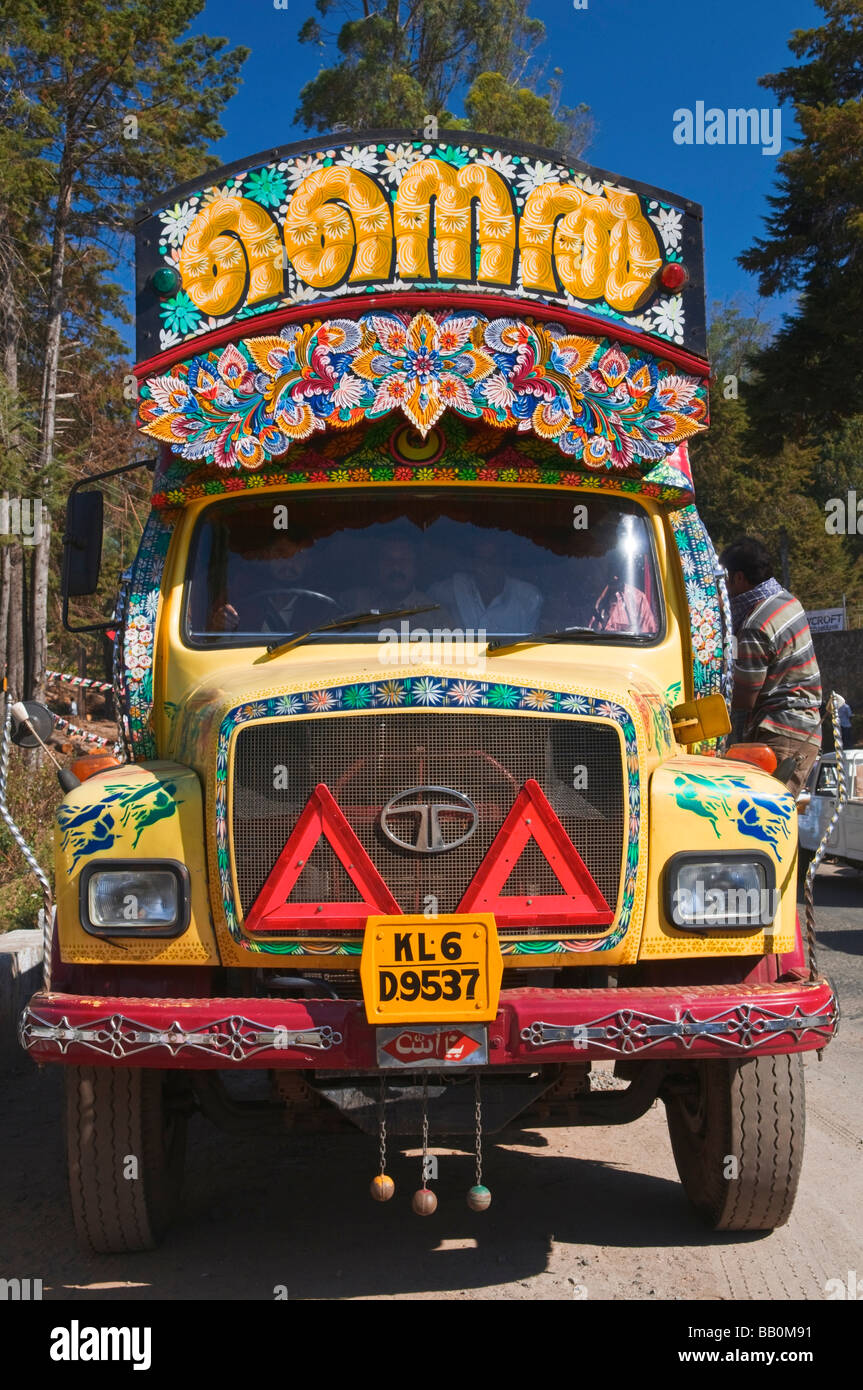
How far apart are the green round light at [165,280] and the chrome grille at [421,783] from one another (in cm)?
198

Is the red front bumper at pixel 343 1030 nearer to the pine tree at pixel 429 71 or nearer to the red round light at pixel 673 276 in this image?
the red round light at pixel 673 276

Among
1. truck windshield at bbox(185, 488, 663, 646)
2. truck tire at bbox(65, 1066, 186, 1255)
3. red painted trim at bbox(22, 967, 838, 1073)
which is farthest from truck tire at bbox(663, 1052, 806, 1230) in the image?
truck tire at bbox(65, 1066, 186, 1255)

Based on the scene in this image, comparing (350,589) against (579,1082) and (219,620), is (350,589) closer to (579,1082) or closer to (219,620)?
(219,620)

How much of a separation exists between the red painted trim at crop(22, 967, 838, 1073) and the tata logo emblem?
1.59ft

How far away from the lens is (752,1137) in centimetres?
431

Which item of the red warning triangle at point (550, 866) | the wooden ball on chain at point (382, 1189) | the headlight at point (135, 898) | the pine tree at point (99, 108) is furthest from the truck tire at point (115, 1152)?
the pine tree at point (99, 108)

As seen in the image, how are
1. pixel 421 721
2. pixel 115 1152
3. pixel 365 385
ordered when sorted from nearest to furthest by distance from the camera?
pixel 421 721, pixel 115 1152, pixel 365 385

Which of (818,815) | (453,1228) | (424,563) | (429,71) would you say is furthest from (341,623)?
(429,71)

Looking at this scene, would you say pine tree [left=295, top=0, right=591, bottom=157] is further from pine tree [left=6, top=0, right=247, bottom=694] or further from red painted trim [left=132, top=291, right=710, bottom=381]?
red painted trim [left=132, top=291, right=710, bottom=381]

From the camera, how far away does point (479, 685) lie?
412 cm

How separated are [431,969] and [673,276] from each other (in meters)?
2.91

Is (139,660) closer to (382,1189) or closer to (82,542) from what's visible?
(82,542)

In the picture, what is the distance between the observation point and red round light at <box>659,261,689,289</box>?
5312 mm

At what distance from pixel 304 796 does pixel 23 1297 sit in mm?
1704
